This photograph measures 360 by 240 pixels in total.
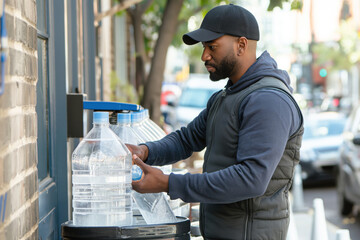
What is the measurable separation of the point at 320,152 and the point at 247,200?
11991mm

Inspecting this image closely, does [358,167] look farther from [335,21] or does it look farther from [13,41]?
[335,21]

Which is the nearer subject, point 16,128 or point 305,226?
point 16,128

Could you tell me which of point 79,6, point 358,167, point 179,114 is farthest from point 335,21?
point 79,6

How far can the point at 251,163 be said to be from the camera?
113 inches

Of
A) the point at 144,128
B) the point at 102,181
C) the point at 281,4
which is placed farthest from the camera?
the point at 281,4

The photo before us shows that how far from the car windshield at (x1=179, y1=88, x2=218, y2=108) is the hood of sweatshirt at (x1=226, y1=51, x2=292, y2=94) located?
2043 cm

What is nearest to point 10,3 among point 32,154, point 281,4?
point 32,154

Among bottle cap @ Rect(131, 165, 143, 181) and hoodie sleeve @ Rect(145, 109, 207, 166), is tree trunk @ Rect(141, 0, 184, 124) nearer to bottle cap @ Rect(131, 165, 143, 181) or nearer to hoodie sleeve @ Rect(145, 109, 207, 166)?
hoodie sleeve @ Rect(145, 109, 207, 166)

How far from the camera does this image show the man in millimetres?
2875

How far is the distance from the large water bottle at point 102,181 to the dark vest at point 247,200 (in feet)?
1.49

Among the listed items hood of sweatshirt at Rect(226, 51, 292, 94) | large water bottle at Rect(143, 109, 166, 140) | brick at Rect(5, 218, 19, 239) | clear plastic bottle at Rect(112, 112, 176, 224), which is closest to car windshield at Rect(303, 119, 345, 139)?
large water bottle at Rect(143, 109, 166, 140)

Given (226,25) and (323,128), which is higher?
(226,25)

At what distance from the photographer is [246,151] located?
2896mm

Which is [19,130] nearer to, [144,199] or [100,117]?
[100,117]
